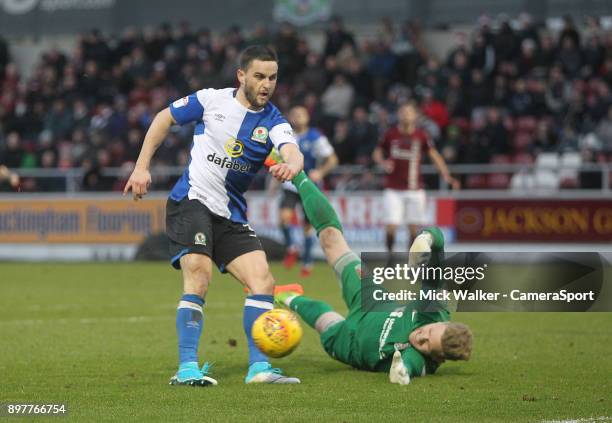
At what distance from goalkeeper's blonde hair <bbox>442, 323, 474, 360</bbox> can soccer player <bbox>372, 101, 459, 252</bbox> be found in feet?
33.7

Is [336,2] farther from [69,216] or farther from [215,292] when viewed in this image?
[215,292]

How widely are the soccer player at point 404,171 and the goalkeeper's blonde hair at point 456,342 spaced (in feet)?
33.7

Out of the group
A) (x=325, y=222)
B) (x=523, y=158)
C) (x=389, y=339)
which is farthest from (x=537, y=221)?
(x=389, y=339)

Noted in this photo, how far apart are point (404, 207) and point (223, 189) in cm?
1046

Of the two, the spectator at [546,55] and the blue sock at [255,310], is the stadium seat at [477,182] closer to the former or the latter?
the spectator at [546,55]

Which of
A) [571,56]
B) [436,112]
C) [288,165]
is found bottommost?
[288,165]

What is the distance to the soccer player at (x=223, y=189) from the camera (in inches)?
303

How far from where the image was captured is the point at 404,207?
18250mm

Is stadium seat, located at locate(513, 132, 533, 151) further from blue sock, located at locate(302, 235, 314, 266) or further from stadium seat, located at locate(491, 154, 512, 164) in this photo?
blue sock, located at locate(302, 235, 314, 266)

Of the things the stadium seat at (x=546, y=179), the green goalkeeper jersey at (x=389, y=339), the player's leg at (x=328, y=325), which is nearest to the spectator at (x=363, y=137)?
the stadium seat at (x=546, y=179)

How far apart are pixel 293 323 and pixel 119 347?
8.79 ft

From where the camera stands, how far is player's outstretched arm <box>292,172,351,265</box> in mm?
8797

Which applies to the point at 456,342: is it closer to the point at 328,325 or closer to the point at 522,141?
the point at 328,325

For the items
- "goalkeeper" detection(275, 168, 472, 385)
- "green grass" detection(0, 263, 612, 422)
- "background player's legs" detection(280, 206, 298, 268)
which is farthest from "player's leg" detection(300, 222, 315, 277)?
"goalkeeper" detection(275, 168, 472, 385)
